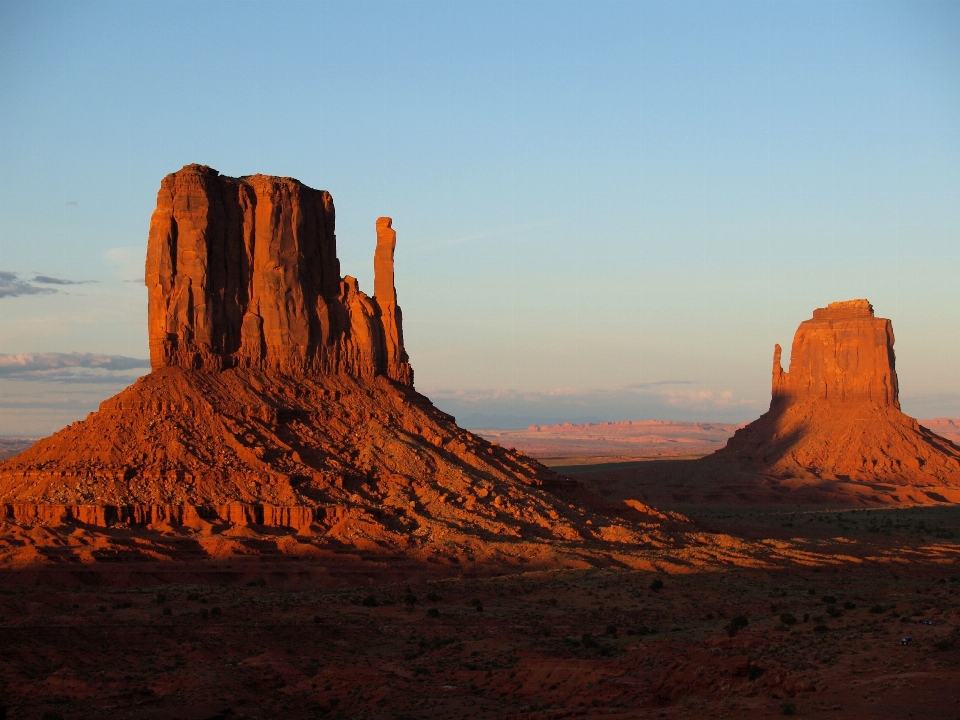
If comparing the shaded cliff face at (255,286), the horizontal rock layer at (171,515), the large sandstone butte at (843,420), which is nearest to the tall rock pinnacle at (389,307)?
the shaded cliff face at (255,286)

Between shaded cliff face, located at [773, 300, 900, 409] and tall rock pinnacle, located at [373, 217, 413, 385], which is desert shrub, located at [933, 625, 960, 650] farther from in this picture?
shaded cliff face, located at [773, 300, 900, 409]

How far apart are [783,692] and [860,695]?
1.85m

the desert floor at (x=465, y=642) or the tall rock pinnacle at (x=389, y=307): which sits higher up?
the tall rock pinnacle at (x=389, y=307)

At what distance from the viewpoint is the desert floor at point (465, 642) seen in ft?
108

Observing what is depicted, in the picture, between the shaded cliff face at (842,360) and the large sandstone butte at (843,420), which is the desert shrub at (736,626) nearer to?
the large sandstone butte at (843,420)

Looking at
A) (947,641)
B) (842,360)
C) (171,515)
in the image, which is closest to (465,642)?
(947,641)

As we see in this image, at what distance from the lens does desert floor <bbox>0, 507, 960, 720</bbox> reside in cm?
3288

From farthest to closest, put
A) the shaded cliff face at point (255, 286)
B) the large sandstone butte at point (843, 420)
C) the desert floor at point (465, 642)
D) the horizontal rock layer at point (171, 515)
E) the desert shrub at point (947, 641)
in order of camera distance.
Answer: the large sandstone butte at point (843, 420) < the shaded cliff face at point (255, 286) < the horizontal rock layer at point (171, 515) < the desert shrub at point (947, 641) < the desert floor at point (465, 642)

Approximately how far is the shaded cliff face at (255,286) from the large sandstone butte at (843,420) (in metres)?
70.3

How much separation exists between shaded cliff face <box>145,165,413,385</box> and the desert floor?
51.4 ft

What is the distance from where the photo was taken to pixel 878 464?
13612cm

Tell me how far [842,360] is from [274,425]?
298ft

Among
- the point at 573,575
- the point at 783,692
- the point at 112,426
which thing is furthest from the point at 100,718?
the point at 112,426


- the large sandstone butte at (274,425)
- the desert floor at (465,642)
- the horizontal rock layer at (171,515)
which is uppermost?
the large sandstone butte at (274,425)
